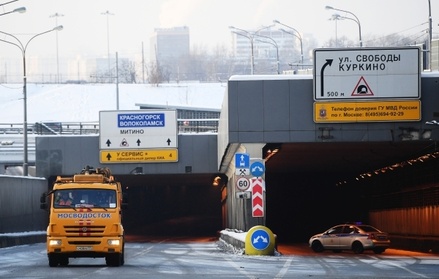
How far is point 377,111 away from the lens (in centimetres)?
4209

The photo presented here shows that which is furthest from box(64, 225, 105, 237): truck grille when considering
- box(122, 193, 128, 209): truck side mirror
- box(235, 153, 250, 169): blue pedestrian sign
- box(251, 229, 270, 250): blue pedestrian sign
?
box(235, 153, 250, 169): blue pedestrian sign

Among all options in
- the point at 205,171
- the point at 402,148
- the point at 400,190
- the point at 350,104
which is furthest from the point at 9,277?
the point at 205,171

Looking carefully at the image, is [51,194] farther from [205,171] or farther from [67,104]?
[67,104]

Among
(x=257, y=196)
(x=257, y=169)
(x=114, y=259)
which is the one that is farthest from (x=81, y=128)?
(x=114, y=259)

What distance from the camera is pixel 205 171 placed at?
69.4 metres

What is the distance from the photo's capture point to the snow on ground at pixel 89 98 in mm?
159750

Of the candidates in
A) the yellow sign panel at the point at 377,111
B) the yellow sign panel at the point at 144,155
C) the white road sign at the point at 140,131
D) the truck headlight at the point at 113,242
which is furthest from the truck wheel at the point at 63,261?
the white road sign at the point at 140,131

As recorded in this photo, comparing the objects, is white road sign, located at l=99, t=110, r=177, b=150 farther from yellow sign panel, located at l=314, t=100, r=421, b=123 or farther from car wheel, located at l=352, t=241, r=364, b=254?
yellow sign panel, located at l=314, t=100, r=421, b=123

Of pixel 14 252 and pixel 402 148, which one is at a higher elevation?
pixel 402 148

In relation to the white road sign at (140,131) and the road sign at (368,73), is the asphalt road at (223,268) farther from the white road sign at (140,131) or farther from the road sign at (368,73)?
the white road sign at (140,131)

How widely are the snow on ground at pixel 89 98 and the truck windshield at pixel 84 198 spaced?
120 metres

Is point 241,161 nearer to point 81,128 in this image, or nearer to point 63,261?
point 63,261

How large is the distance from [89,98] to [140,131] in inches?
4131

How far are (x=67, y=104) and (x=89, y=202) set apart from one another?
137 metres
